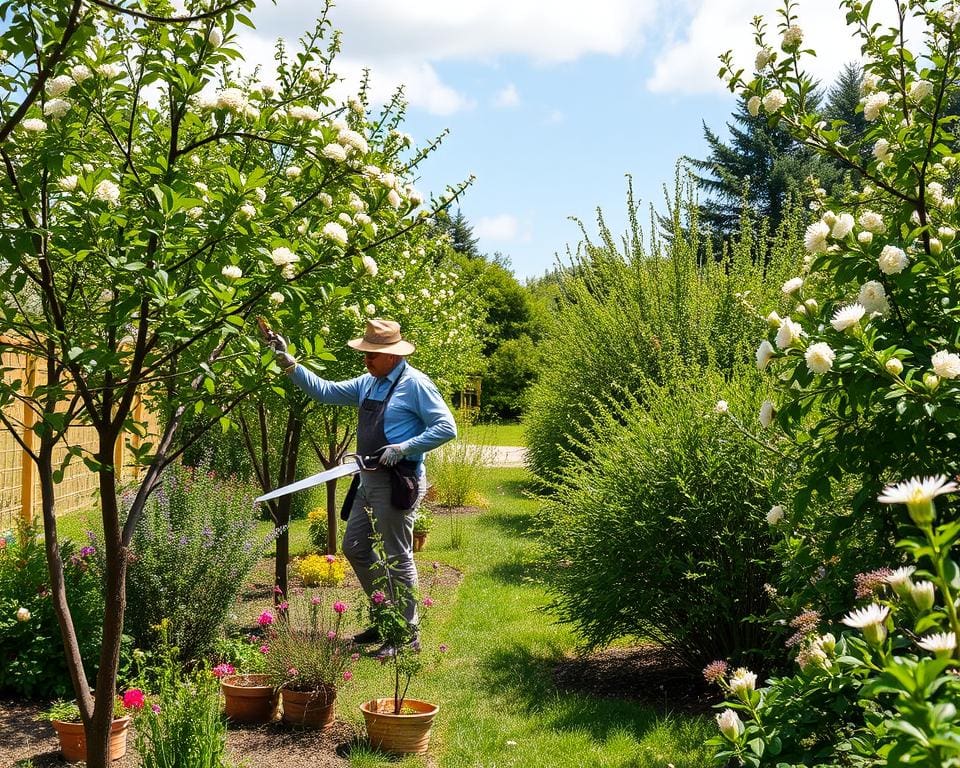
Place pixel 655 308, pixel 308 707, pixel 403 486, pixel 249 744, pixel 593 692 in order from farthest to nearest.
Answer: pixel 655 308
pixel 403 486
pixel 593 692
pixel 308 707
pixel 249 744

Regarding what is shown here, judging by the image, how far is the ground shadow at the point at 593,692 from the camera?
468 centimetres

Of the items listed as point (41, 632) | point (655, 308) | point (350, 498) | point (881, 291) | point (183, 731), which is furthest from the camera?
point (655, 308)

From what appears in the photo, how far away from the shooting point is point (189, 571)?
530 centimetres

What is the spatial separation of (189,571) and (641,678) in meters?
2.78

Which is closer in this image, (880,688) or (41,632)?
(880,688)

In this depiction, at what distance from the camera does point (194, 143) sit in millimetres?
3076

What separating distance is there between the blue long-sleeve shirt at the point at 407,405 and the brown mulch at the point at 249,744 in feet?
5.70

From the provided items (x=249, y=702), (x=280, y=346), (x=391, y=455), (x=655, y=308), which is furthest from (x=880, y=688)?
(x=655, y=308)

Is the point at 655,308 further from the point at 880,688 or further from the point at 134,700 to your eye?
the point at 880,688

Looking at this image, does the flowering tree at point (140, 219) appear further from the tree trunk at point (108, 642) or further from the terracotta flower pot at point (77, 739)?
the terracotta flower pot at point (77, 739)

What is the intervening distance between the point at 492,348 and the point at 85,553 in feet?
100

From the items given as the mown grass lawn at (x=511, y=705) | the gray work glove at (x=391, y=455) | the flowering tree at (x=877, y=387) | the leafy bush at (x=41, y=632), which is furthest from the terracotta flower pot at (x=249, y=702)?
the flowering tree at (x=877, y=387)

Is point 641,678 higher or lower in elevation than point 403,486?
lower

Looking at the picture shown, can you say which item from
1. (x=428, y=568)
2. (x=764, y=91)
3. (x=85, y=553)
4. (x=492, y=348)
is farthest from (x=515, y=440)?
(x=764, y=91)
